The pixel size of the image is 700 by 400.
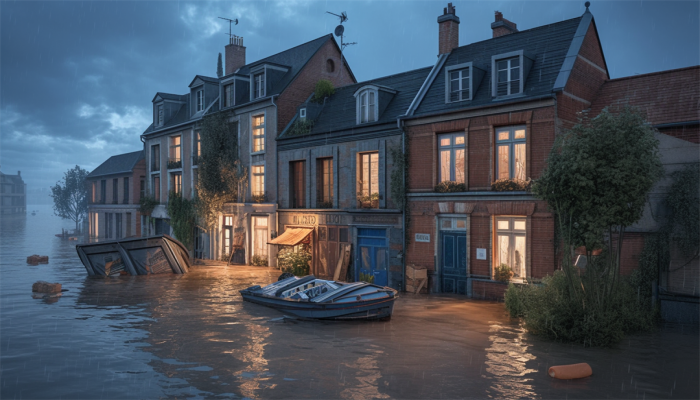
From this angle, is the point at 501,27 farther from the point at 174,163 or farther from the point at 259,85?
the point at 174,163

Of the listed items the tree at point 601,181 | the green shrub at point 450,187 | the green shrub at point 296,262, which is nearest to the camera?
the tree at point 601,181

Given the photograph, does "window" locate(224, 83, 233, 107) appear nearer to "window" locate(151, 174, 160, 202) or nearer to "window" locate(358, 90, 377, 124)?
"window" locate(151, 174, 160, 202)

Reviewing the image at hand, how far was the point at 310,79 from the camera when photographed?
99.7 feet

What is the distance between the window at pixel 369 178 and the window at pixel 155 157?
21.0 meters

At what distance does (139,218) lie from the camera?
42969mm

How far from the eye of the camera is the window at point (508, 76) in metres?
19.2

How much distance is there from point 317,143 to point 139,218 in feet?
75.3

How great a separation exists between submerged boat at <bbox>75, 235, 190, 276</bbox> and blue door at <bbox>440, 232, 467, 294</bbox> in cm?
1486

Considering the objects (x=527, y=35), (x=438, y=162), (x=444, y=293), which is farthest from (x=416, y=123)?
(x=444, y=293)

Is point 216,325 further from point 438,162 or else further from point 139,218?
point 139,218

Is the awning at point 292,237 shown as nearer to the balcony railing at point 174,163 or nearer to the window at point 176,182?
the window at point 176,182

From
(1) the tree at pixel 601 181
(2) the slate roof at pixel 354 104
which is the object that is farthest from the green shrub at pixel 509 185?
(2) the slate roof at pixel 354 104

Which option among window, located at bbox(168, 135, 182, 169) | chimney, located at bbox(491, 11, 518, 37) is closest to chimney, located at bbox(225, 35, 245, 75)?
window, located at bbox(168, 135, 182, 169)

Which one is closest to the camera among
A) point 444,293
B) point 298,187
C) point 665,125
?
point 665,125
